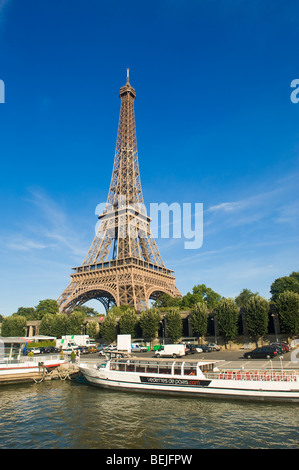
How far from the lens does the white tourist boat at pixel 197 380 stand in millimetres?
23125

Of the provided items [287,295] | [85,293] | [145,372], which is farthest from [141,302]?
[145,372]

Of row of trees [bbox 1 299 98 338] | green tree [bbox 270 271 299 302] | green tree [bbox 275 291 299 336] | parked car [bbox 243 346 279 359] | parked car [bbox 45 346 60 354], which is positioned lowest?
parked car [bbox 45 346 60 354]

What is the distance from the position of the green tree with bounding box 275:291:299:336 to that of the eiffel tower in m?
29.6

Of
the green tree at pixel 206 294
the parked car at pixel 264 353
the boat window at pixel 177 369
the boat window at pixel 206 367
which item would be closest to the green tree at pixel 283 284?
the green tree at pixel 206 294

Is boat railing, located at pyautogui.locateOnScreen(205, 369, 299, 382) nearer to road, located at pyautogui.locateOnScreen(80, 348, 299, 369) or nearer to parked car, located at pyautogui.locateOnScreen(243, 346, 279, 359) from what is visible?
road, located at pyautogui.locateOnScreen(80, 348, 299, 369)

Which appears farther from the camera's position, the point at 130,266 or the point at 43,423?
the point at 130,266

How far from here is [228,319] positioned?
187ft

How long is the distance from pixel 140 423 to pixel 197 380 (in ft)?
27.9

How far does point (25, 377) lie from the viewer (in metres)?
32.8

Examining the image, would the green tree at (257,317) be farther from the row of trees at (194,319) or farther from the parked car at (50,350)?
the parked car at (50,350)

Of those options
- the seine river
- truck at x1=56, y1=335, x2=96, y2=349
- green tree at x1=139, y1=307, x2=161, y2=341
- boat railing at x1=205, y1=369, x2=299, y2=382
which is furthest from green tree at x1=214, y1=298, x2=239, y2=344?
the seine river

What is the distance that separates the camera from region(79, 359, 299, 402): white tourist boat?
75.9 feet

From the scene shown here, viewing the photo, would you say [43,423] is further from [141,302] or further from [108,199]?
[108,199]
